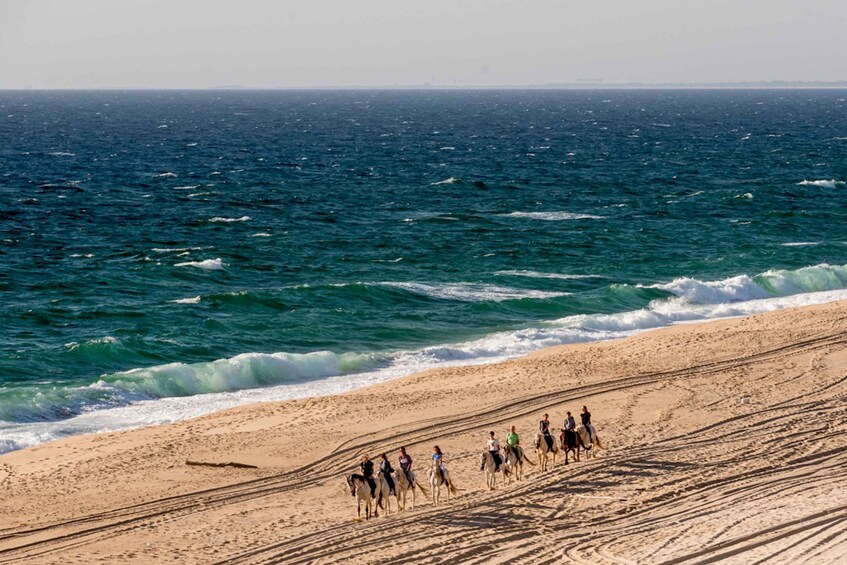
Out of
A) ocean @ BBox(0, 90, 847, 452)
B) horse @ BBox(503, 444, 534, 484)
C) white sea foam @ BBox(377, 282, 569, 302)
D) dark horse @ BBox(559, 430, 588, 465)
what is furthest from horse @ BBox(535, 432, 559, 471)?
white sea foam @ BBox(377, 282, 569, 302)

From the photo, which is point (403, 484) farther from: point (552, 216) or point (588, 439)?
point (552, 216)

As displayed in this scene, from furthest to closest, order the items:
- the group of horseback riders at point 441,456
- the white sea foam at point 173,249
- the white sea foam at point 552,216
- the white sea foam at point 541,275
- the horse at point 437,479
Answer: the white sea foam at point 552,216 < the white sea foam at point 173,249 < the white sea foam at point 541,275 < the horse at point 437,479 < the group of horseback riders at point 441,456

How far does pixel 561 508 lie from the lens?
A: 24797 millimetres

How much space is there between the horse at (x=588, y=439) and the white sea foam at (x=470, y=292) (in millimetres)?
22831

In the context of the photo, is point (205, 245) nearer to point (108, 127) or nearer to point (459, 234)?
point (459, 234)

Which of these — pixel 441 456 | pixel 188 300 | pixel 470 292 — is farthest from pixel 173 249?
pixel 441 456

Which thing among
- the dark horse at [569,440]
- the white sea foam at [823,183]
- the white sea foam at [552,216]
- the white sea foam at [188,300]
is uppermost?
the white sea foam at [823,183]

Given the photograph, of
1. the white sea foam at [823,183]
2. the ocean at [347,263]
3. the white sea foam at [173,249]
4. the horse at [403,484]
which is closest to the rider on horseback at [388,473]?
the horse at [403,484]

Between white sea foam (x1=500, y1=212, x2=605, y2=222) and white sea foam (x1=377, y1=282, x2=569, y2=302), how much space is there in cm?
2118

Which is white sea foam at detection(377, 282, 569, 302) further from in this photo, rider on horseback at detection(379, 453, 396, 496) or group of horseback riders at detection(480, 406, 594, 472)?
rider on horseback at detection(379, 453, 396, 496)

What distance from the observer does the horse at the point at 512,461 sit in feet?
86.8

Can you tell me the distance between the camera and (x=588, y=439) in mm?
28344

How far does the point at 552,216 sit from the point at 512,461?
5019cm

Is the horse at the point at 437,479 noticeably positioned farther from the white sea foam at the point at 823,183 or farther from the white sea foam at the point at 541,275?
the white sea foam at the point at 823,183
